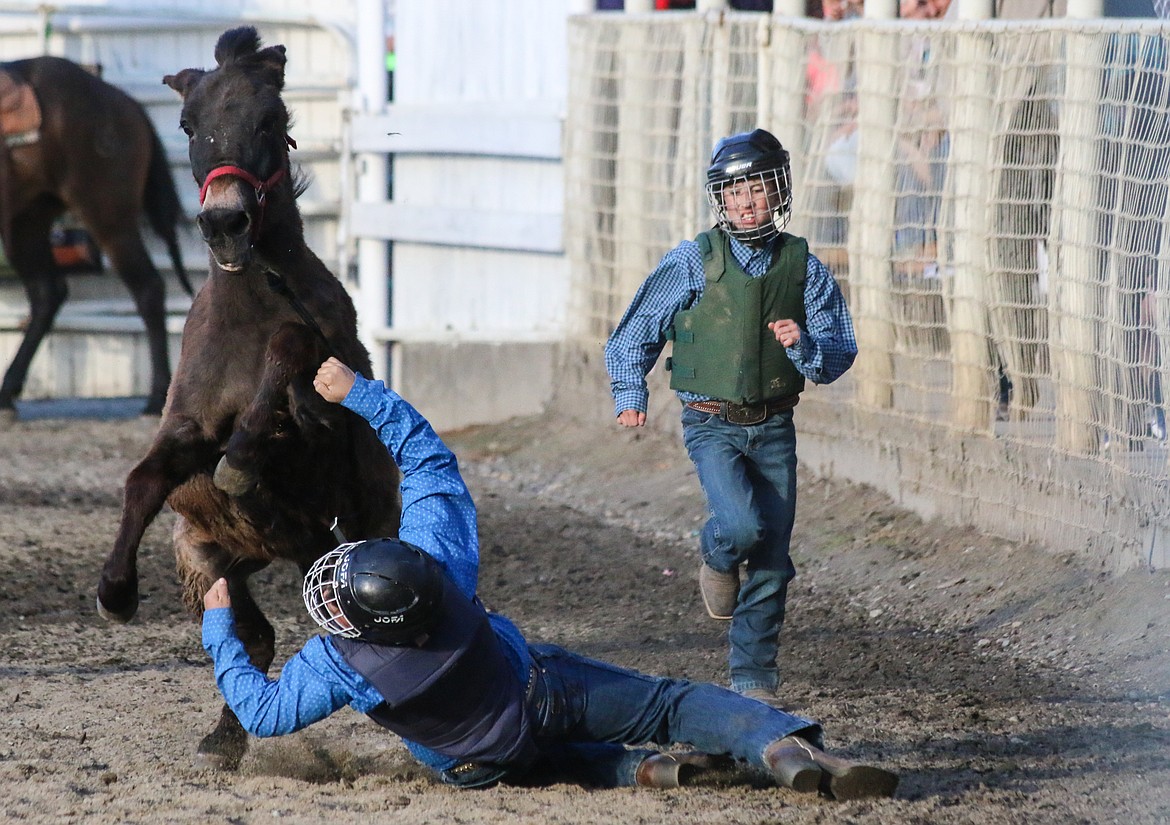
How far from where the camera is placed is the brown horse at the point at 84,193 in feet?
38.8

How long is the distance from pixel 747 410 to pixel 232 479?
168 cm

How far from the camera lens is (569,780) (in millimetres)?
4621

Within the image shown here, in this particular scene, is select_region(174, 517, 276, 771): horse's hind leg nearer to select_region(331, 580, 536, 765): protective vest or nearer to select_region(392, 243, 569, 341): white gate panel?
select_region(331, 580, 536, 765): protective vest

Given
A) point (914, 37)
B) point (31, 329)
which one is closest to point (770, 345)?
point (914, 37)

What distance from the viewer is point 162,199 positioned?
12.2m

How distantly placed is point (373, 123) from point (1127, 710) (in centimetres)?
825

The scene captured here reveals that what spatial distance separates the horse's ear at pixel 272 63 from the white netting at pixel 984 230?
3364 millimetres

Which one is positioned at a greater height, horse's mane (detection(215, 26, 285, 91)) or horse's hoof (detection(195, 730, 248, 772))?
horse's mane (detection(215, 26, 285, 91))

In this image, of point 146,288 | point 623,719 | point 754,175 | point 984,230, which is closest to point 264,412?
point 623,719

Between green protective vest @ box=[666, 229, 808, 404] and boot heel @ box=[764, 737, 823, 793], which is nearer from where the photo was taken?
boot heel @ box=[764, 737, 823, 793]

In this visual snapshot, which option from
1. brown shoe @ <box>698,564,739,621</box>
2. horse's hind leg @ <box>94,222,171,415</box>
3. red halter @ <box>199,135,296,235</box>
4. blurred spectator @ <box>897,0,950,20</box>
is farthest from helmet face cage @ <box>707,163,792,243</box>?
horse's hind leg @ <box>94,222,171,415</box>

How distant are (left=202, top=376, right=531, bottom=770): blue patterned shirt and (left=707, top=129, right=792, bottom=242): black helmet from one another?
134 cm

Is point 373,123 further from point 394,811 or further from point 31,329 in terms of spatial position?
point 394,811

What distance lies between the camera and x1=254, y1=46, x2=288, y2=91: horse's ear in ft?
17.2
